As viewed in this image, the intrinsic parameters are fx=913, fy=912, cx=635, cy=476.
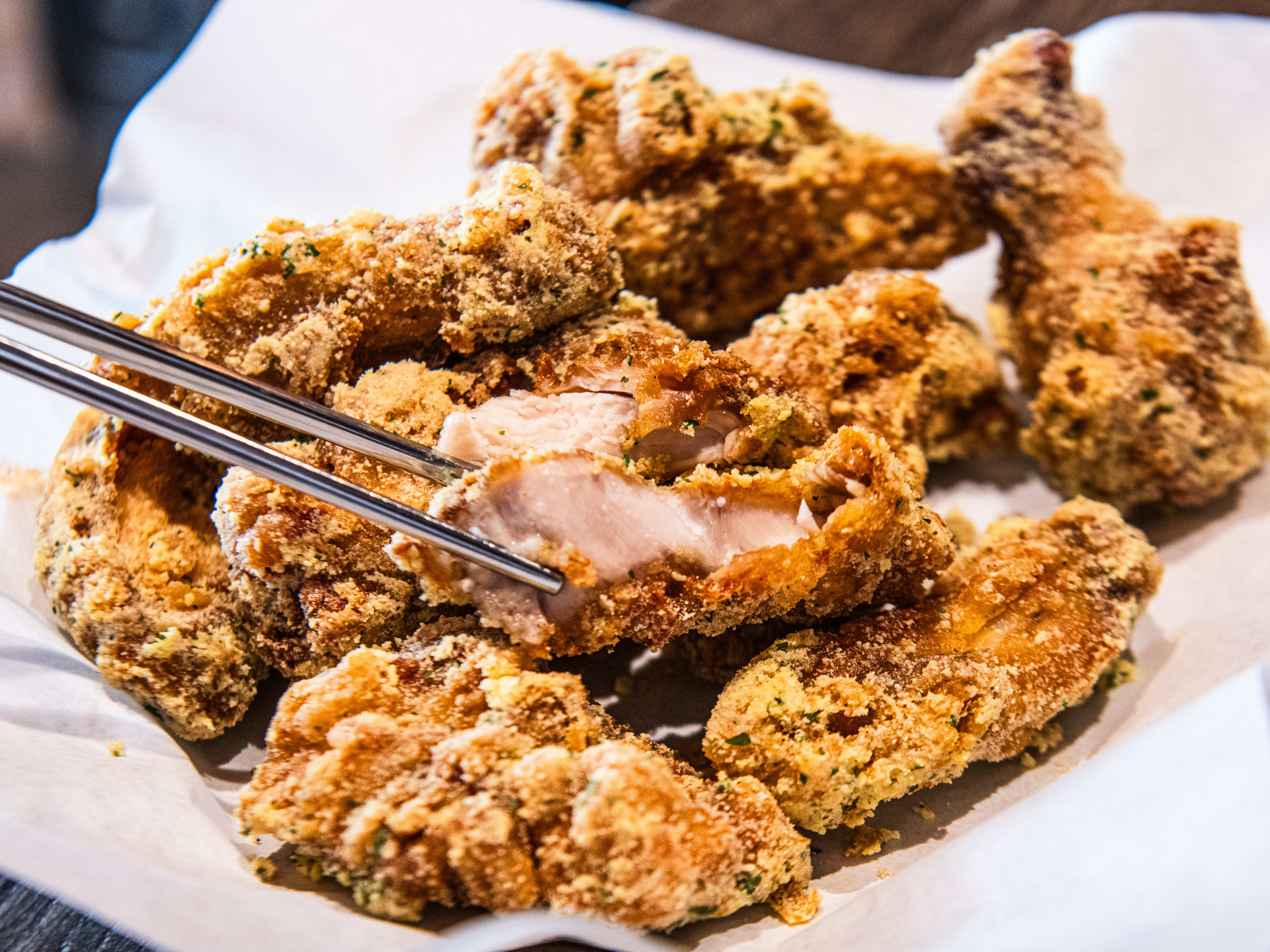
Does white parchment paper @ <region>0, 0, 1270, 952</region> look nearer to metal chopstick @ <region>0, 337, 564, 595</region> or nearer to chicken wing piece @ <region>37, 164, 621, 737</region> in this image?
chicken wing piece @ <region>37, 164, 621, 737</region>

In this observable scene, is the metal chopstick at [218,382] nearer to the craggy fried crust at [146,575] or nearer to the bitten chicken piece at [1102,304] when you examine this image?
the craggy fried crust at [146,575]

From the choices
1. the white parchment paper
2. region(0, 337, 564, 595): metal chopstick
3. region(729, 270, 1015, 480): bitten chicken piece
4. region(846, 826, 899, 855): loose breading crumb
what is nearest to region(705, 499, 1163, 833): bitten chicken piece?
region(846, 826, 899, 855): loose breading crumb

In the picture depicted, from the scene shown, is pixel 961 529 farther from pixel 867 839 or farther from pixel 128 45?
pixel 128 45

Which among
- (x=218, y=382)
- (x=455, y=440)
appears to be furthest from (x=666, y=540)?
(x=218, y=382)

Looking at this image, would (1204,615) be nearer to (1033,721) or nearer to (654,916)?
(1033,721)

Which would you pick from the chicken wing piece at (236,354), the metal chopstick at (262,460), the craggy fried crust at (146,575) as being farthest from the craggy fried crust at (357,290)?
the metal chopstick at (262,460)

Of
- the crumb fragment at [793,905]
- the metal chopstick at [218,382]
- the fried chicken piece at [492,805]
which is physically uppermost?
the metal chopstick at [218,382]

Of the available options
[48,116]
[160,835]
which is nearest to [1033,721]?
[160,835]

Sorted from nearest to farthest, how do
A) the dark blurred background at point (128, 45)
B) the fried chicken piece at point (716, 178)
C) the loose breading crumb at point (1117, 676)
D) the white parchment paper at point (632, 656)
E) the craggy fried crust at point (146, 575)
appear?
1. the white parchment paper at point (632, 656)
2. the craggy fried crust at point (146, 575)
3. the loose breading crumb at point (1117, 676)
4. the fried chicken piece at point (716, 178)
5. the dark blurred background at point (128, 45)
